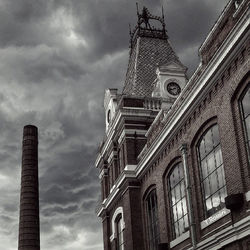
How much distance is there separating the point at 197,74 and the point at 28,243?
30.7 meters

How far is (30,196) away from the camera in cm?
4856

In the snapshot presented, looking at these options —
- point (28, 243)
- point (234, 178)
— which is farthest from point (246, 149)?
point (28, 243)

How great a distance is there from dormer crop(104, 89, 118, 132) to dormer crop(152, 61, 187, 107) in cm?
348

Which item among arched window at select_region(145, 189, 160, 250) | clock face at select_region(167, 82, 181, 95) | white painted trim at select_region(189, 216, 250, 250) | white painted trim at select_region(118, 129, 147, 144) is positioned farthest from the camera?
clock face at select_region(167, 82, 181, 95)

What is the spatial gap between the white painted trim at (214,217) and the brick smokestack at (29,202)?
29.6 metres

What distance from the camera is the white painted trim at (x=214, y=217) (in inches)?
746

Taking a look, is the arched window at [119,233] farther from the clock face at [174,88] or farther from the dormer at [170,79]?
the clock face at [174,88]

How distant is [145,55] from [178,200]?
17.6 meters

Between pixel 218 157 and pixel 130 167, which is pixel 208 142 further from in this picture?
pixel 130 167

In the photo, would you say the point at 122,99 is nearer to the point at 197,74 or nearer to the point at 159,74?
the point at 159,74

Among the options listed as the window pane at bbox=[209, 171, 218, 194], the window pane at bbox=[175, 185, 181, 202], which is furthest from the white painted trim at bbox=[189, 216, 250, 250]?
the window pane at bbox=[175, 185, 181, 202]

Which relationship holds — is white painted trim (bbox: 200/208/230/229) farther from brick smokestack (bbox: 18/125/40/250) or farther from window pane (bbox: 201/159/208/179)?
brick smokestack (bbox: 18/125/40/250)

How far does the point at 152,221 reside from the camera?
28.1m

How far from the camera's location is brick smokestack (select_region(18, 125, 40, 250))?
47.5 meters
